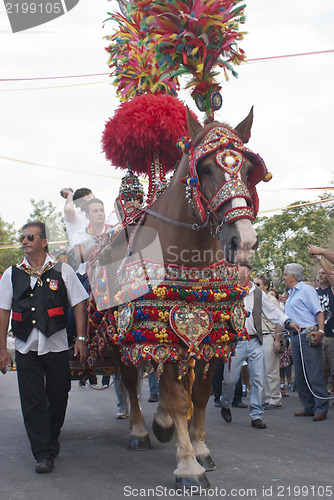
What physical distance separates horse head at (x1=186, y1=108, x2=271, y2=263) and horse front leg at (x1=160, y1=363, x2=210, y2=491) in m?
1.12

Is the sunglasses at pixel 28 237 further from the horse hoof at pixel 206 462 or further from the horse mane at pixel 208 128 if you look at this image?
the horse hoof at pixel 206 462

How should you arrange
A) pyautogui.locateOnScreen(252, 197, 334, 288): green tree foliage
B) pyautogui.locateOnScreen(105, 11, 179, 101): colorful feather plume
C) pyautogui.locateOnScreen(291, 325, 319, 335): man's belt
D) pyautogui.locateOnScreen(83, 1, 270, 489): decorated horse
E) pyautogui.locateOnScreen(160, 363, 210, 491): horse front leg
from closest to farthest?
pyautogui.locateOnScreen(83, 1, 270, 489): decorated horse < pyautogui.locateOnScreen(160, 363, 210, 491): horse front leg < pyautogui.locateOnScreen(105, 11, 179, 101): colorful feather plume < pyautogui.locateOnScreen(291, 325, 319, 335): man's belt < pyautogui.locateOnScreen(252, 197, 334, 288): green tree foliage

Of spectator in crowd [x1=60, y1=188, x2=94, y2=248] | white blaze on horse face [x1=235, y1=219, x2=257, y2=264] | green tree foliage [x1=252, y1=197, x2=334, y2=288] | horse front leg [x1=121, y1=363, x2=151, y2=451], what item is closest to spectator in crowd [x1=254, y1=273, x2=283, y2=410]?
spectator in crowd [x1=60, y1=188, x2=94, y2=248]

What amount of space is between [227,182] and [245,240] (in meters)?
0.48

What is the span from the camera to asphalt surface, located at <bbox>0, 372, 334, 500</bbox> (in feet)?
13.9

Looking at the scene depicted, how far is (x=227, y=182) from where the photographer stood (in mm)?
4094

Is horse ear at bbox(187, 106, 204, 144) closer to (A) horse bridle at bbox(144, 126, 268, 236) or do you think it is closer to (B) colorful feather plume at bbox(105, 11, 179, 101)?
(A) horse bridle at bbox(144, 126, 268, 236)

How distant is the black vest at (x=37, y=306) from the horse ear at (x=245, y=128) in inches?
80.9

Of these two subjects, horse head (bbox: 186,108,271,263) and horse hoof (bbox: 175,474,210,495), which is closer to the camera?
horse head (bbox: 186,108,271,263)

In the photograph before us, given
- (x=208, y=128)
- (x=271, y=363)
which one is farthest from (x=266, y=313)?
(x=208, y=128)

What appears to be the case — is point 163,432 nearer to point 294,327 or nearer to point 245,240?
point 245,240

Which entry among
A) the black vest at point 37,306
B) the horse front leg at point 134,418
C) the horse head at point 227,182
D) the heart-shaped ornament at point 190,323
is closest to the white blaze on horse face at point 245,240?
the horse head at point 227,182

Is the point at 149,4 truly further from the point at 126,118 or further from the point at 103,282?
the point at 103,282

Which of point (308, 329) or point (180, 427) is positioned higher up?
point (308, 329)
